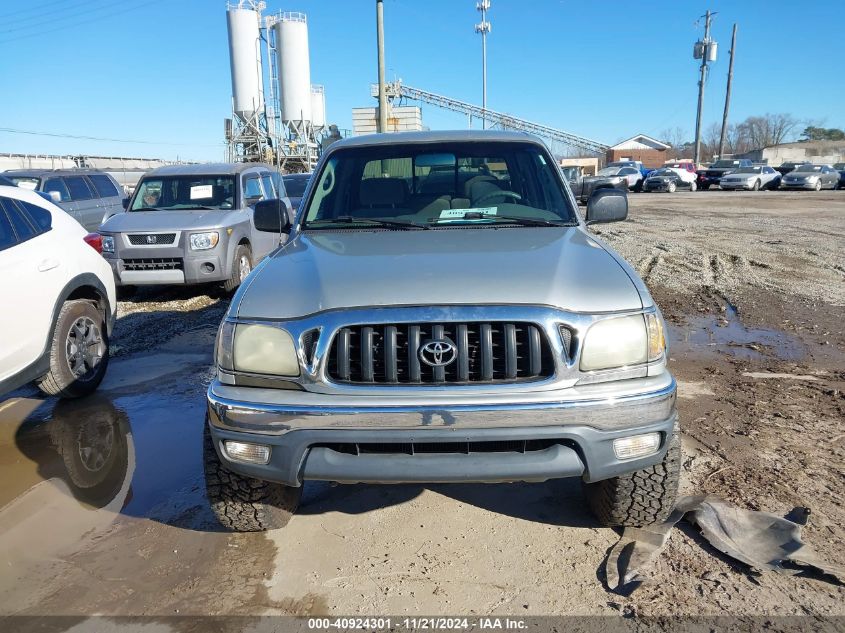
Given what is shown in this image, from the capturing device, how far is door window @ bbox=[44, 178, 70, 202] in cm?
1250

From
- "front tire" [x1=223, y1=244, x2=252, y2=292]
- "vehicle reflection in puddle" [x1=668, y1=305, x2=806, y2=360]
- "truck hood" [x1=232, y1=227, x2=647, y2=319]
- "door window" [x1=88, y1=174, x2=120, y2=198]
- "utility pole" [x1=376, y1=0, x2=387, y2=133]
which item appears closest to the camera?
"truck hood" [x1=232, y1=227, x2=647, y2=319]

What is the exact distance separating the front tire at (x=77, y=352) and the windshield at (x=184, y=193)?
4265 mm

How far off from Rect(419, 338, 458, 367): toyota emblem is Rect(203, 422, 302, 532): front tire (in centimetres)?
102

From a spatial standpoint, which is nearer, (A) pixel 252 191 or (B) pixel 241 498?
(B) pixel 241 498

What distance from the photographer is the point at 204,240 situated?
820cm

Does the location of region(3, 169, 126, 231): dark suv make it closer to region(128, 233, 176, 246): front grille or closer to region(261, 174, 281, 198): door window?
region(261, 174, 281, 198): door window

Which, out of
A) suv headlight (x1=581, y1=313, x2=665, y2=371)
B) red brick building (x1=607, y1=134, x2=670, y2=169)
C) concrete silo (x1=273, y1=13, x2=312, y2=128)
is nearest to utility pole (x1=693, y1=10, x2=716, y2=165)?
red brick building (x1=607, y1=134, x2=670, y2=169)

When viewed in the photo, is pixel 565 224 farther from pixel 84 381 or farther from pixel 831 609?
pixel 84 381

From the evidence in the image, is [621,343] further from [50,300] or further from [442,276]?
[50,300]

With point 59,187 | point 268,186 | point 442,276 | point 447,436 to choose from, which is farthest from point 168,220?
point 447,436

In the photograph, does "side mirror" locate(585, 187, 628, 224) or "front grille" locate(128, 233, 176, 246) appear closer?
"side mirror" locate(585, 187, 628, 224)

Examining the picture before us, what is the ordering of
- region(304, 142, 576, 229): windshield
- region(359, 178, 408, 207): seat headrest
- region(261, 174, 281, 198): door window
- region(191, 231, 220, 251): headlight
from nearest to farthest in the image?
1. region(304, 142, 576, 229): windshield
2. region(359, 178, 408, 207): seat headrest
3. region(191, 231, 220, 251): headlight
4. region(261, 174, 281, 198): door window

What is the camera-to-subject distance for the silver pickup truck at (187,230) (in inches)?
322

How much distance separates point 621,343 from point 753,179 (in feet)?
121
